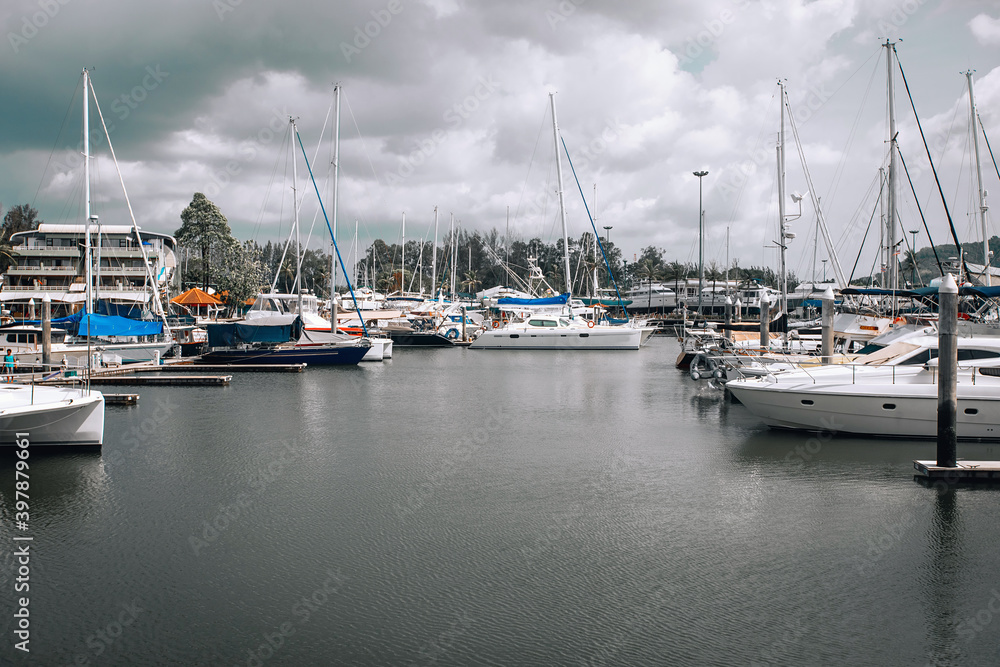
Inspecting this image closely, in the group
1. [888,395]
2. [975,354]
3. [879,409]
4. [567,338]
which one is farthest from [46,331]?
[975,354]

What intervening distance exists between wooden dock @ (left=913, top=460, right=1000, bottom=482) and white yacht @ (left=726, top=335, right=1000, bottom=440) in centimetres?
294

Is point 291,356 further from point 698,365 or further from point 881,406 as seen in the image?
point 881,406

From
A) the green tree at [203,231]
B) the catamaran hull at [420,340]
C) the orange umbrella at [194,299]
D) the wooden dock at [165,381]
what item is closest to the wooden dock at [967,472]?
the wooden dock at [165,381]

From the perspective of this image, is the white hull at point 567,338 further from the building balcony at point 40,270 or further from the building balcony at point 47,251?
the building balcony at point 47,251

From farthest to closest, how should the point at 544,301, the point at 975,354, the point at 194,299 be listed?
the point at 194,299, the point at 544,301, the point at 975,354

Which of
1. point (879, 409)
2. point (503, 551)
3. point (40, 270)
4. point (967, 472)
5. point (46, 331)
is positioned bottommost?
point (503, 551)

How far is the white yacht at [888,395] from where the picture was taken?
51.1 feet

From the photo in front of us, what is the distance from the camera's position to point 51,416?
47.9ft

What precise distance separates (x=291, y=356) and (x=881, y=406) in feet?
91.5

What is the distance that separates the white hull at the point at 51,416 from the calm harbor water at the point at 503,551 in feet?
1.98

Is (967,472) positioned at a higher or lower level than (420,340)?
lower

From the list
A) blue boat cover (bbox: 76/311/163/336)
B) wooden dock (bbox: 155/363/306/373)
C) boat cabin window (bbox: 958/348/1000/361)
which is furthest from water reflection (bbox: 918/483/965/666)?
blue boat cover (bbox: 76/311/163/336)

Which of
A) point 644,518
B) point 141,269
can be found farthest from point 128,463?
point 141,269

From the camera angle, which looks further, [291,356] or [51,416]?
[291,356]
